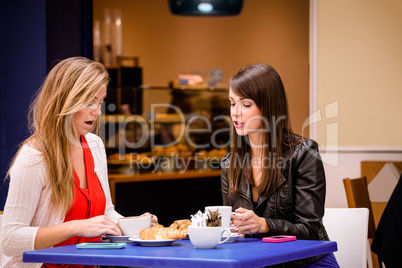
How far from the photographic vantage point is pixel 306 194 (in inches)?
100

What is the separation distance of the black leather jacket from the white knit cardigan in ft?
2.94

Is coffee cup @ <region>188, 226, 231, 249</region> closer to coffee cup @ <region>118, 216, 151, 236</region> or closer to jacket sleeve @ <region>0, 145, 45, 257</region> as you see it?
coffee cup @ <region>118, 216, 151, 236</region>

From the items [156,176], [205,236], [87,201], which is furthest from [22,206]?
[156,176]

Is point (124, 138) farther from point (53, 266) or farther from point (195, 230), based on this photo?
point (195, 230)

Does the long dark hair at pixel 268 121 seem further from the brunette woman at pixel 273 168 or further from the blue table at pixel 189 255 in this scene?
the blue table at pixel 189 255

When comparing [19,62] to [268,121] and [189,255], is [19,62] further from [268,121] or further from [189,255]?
[189,255]

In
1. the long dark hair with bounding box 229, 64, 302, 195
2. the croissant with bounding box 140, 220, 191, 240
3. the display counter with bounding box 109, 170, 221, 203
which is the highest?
the long dark hair with bounding box 229, 64, 302, 195

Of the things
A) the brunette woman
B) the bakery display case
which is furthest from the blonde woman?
the bakery display case

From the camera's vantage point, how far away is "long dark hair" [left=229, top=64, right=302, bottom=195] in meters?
2.62

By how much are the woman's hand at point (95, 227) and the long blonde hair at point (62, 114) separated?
0.22 m

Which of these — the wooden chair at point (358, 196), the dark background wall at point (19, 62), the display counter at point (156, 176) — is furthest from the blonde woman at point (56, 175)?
the display counter at point (156, 176)

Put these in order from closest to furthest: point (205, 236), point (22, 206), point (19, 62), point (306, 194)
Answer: point (205, 236) → point (22, 206) → point (306, 194) → point (19, 62)

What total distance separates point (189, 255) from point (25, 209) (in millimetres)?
837

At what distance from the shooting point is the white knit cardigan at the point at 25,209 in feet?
7.55
